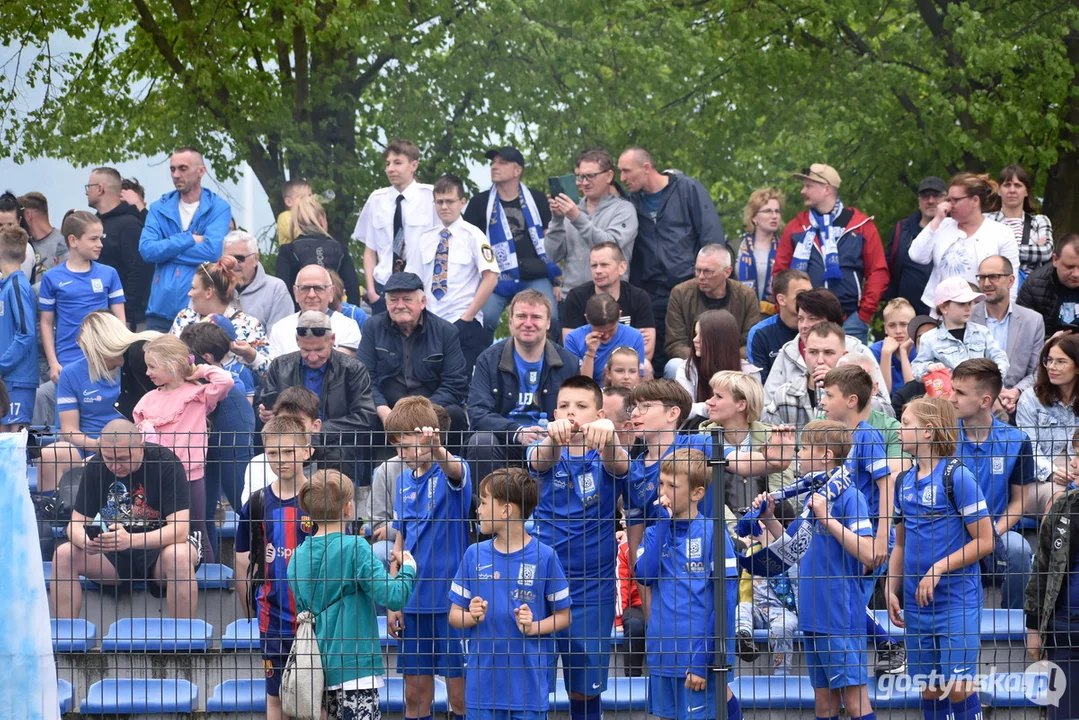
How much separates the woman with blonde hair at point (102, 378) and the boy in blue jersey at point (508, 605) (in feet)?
12.7

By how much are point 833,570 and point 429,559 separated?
5.93 ft

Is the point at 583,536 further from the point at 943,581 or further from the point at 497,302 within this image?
the point at 497,302

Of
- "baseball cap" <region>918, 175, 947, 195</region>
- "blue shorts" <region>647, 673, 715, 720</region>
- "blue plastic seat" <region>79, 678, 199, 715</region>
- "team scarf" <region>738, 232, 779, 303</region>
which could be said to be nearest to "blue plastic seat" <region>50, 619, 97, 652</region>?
"blue plastic seat" <region>79, 678, 199, 715</region>

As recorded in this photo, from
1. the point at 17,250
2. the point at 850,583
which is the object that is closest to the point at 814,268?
the point at 850,583

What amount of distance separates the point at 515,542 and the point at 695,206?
564 centimetres

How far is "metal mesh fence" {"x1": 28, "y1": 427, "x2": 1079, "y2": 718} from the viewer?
259 inches

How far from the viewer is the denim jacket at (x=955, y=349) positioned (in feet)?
33.3

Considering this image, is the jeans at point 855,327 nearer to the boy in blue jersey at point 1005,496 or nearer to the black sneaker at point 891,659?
the boy in blue jersey at point 1005,496

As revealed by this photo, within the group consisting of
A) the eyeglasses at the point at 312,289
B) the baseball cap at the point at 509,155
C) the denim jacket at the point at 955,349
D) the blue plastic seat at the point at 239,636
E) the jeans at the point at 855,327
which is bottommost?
the blue plastic seat at the point at 239,636

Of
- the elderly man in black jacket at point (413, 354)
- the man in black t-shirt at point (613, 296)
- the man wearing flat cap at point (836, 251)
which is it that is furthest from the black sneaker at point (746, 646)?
the man wearing flat cap at point (836, 251)

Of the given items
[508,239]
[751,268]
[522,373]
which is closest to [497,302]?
[508,239]

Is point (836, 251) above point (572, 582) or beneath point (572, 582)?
above

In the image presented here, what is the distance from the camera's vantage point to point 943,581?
268 inches

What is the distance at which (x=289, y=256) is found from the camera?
40.3 ft
